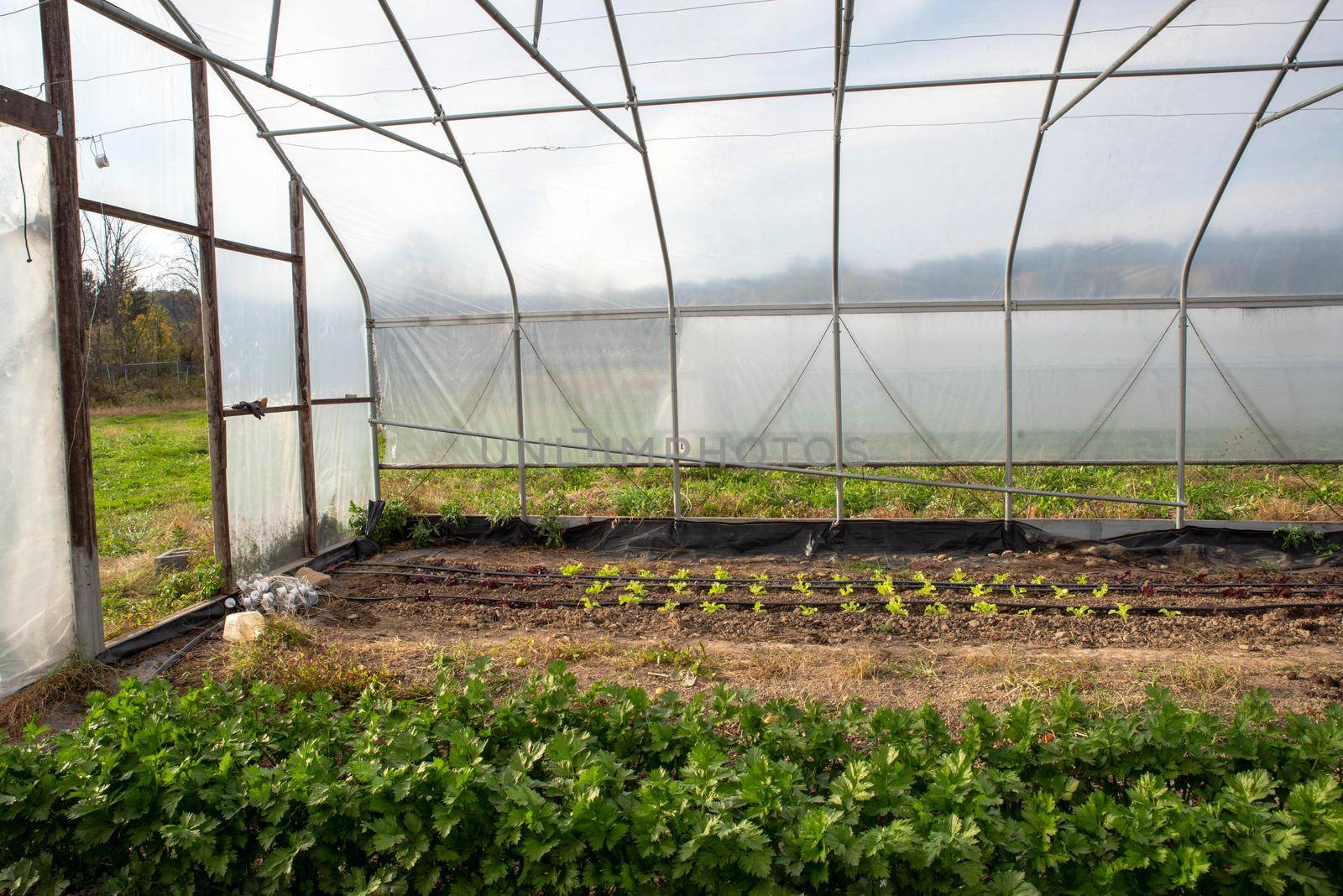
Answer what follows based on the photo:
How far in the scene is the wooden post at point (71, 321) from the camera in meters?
5.06

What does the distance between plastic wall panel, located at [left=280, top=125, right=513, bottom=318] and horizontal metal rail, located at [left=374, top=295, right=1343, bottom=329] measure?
0.11 metres

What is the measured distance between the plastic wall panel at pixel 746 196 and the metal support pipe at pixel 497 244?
182 cm

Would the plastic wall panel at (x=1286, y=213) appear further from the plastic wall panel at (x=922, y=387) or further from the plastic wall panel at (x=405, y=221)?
the plastic wall panel at (x=405, y=221)

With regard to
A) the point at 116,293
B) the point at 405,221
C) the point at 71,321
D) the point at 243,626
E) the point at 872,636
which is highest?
the point at 405,221

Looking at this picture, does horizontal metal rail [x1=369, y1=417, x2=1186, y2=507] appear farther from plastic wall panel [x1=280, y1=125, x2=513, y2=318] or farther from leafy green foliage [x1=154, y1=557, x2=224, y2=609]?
leafy green foliage [x1=154, y1=557, x2=224, y2=609]

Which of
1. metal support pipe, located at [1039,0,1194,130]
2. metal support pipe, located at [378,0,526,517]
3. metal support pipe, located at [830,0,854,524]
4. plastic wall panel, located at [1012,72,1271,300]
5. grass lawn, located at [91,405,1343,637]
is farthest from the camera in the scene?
grass lawn, located at [91,405,1343,637]

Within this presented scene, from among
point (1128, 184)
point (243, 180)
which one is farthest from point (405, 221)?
point (1128, 184)

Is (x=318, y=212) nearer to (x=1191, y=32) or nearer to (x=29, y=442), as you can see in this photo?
(x=29, y=442)

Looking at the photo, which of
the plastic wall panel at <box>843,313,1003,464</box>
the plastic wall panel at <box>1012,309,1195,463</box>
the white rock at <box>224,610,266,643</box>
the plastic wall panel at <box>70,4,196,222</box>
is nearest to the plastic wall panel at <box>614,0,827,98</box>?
the plastic wall panel at <box>843,313,1003,464</box>

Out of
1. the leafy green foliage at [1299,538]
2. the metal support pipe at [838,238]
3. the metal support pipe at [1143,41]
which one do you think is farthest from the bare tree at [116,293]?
the leafy green foliage at [1299,538]

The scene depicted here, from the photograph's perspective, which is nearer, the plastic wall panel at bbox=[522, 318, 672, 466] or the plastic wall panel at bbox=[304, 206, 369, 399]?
the plastic wall panel at bbox=[304, 206, 369, 399]

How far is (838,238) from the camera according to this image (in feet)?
27.4

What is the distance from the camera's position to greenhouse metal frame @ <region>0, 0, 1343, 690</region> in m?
6.53

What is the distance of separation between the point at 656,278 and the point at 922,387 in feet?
9.92
